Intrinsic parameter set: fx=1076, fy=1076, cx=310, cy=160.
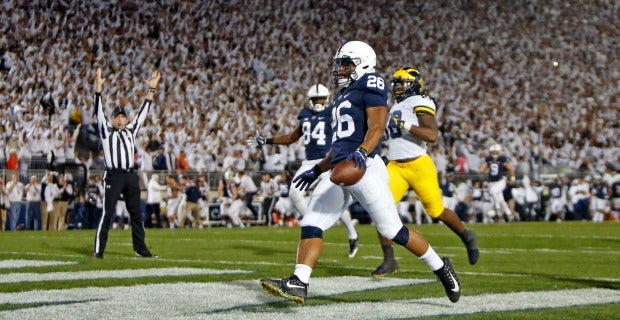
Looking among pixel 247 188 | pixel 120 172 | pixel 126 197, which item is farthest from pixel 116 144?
pixel 247 188

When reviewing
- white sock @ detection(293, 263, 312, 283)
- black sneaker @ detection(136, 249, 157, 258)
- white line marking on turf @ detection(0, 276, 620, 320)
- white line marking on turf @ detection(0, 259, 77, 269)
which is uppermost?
white sock @ detection(293, 263, 312, 283)

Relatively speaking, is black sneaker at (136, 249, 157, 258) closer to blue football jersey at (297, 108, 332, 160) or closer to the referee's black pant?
the referee's black pant

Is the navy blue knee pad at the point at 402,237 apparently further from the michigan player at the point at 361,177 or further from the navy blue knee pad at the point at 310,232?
the navy blue knee pad at the point at 310,232

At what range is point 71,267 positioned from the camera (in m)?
9.88

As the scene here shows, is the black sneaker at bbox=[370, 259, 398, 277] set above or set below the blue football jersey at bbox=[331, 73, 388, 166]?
below

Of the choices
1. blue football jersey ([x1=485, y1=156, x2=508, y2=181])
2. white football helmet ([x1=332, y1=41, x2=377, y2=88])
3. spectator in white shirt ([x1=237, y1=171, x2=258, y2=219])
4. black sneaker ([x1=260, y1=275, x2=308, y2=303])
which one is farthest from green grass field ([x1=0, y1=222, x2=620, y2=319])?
blue football jersey ([x1=485, y1=156, x2=508, y2=181])

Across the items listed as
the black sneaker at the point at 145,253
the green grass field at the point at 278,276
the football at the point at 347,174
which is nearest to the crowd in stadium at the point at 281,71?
the green grass field at the point at 278,276

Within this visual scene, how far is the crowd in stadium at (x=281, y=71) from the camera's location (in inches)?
909

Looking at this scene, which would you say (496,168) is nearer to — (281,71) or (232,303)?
(281,71)

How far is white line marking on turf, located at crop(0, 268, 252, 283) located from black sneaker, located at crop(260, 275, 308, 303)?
118 inches

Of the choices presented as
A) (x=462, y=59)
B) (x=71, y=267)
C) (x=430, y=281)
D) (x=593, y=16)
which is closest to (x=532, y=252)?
(x=430, y=281)

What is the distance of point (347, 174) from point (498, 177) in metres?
18.3

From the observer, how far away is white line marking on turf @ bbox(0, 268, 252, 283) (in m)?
8.62

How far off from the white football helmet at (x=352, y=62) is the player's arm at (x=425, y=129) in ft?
6.91
